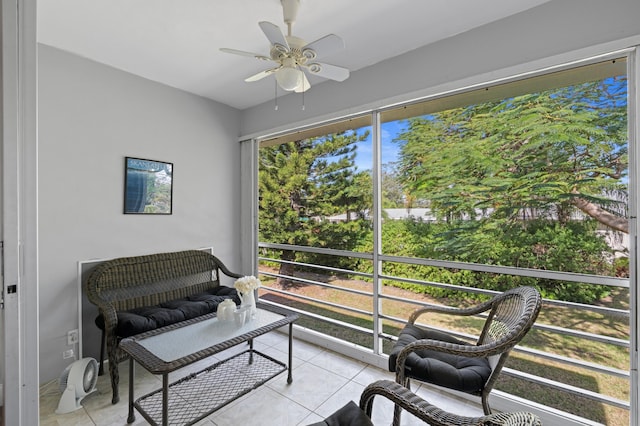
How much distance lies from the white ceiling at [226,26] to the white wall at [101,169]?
29 centimetres

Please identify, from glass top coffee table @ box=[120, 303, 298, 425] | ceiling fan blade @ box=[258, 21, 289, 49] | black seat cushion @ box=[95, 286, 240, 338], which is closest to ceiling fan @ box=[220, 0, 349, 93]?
ceiling fan blade @ box=[258, 21, 289, 49]

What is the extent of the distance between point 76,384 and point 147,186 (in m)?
1.74

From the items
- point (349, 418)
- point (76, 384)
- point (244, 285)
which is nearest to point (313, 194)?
point (244, 285)

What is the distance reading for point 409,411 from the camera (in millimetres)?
1135

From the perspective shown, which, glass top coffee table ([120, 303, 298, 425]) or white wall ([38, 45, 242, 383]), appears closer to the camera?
glass top coffee table ([120, 303, 298, 425])

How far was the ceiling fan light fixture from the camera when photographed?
5.57ft

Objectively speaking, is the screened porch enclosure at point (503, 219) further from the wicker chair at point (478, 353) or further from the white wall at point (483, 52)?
the wicker chair at point (478, 353)

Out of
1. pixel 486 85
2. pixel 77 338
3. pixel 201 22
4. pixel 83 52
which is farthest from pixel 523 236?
pixel 83 52

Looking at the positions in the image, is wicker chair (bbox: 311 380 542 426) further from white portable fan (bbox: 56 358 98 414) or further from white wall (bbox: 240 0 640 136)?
white wall (bbox: 240 0 640 136)

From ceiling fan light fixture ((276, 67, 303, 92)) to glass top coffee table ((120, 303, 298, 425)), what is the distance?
170cm

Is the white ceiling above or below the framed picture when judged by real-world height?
above

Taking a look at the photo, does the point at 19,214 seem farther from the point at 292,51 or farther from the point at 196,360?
the point at 292,51

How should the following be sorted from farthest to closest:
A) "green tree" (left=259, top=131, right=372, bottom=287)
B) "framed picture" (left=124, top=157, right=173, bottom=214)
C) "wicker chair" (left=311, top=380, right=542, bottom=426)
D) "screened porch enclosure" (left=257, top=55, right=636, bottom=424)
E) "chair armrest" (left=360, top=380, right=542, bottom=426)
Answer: "green tree" (left=259, top=131, right=372, bottom=287) → "framed picture" (left=124, top=157, right=173, bottom=214) → "screened porch enclosure" (left=257, top=55, right=636, bottom=424) → "wicker chair" (left=311, top=380, right=542, bottom=426) → "chair armrest" (left=360, top=380, right=542, bottom=426)

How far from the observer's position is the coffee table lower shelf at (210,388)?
187cm
